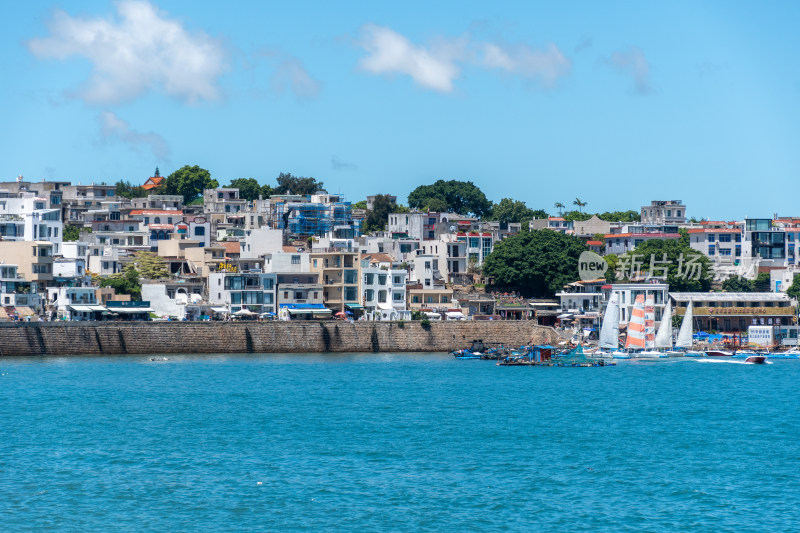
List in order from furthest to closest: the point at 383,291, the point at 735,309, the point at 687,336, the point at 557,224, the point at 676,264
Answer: the point at 557,224
the point at 676,264
the point at 735,309
the point at 383,291
the point at 687,336

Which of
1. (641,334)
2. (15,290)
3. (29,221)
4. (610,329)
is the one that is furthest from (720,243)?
(15,290)

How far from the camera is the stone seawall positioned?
93.6 m

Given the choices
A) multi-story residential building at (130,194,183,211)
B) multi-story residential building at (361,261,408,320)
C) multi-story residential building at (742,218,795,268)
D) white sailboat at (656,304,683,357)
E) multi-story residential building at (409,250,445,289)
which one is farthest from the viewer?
multi-story residential building at (130,194,183,211)

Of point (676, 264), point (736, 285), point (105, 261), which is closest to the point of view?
point (105, 261)

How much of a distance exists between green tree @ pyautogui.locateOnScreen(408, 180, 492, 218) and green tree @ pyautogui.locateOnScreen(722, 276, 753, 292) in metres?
47.5

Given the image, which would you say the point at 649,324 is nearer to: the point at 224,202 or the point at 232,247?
the point at 232,247

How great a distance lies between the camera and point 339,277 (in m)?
109

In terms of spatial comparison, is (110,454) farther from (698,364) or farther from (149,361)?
(698,364)

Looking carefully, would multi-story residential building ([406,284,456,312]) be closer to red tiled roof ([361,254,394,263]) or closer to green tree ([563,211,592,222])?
red tiled roof ([361,254,394,263])

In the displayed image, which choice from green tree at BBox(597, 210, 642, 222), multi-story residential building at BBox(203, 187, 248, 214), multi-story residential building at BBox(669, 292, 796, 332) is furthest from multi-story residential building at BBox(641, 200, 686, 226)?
multi-story residential building at BBox(203, 187, 248, 214)

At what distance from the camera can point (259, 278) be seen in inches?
4232

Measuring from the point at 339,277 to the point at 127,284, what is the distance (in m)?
18.6

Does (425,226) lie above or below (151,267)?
above

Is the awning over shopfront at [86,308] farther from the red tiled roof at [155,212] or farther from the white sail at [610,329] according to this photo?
the white sail at [610,329]
